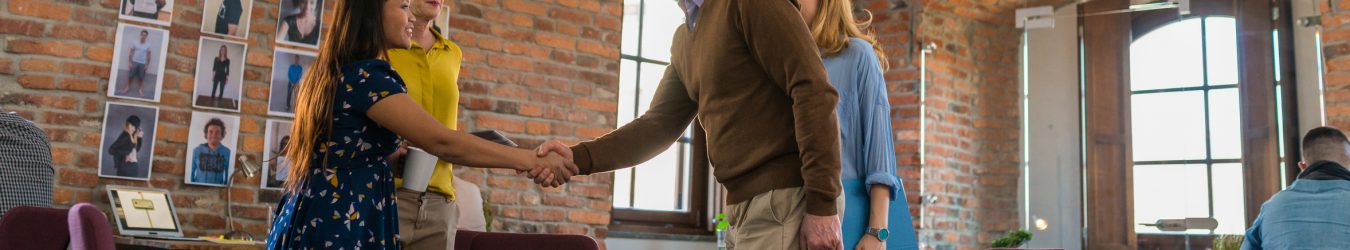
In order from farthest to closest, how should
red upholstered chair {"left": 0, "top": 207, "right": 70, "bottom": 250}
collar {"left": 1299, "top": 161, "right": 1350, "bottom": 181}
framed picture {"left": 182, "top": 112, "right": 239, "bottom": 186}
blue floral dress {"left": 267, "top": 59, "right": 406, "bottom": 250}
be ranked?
framed picture {"left": 182, "top": 112, "right": 239, "bottom": 186} → collar {"left": 1299, "top": 161, "right": 1350, "bottom": 181} → red upholstered chair {"left": 0, "top": 207, "right": 70, "bottom": 250} → blue floral dress {"left": 267, "top": 59, "right": 406, "bottom": 250}

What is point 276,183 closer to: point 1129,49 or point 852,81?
point 852,81

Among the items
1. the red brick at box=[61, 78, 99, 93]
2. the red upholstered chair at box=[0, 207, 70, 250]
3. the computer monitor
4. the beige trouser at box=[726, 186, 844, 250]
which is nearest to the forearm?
the beige trouser at box=[726, 186, 844, 250]

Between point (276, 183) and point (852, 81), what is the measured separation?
3154 mm

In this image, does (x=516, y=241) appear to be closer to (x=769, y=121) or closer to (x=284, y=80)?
(x=284, y=80)

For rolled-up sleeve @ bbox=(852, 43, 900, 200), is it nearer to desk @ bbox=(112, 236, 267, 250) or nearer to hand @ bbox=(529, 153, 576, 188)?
hand @ bbox=(529, 153, 576, 188)

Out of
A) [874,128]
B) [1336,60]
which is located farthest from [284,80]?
[1336,60]

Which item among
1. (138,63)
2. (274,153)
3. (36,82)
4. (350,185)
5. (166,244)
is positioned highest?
(138,63)

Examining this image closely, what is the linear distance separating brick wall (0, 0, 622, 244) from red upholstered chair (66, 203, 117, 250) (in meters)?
1.88

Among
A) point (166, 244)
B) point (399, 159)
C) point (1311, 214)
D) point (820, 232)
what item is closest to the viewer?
point (820, 232)

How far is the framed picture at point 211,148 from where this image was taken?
4.68 metres

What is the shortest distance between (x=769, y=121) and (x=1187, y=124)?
4.98 m

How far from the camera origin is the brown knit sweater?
6.59 ft

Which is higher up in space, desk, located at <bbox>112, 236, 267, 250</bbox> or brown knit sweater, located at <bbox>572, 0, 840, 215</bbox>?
brown knit sweater, located at <bbox>572, 0, 840, 215</bbox>

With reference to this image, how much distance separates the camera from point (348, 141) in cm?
224
